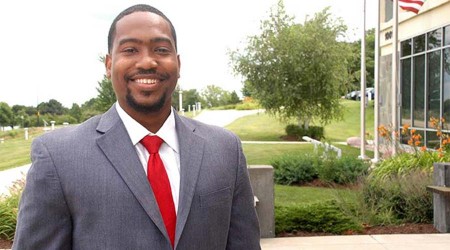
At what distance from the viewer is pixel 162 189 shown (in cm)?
169

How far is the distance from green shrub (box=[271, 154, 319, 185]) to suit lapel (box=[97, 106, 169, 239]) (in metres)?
10.2

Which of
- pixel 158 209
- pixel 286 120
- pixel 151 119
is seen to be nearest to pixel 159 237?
pixel 158 209

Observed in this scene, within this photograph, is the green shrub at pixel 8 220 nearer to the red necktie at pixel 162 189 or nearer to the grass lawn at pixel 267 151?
the red necktie at pixel 162 189

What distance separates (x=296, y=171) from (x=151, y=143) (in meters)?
10.2

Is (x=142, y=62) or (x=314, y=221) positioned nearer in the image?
(x=142, y=62)

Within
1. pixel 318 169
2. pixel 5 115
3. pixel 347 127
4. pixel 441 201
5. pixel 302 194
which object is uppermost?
pixel 5 115

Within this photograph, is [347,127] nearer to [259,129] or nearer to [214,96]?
[259,129]

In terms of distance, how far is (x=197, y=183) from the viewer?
67.6 inches

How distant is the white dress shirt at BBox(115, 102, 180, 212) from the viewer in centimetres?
174

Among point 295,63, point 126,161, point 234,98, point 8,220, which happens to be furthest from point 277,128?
point 234,98

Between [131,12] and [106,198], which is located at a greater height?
[131,12]

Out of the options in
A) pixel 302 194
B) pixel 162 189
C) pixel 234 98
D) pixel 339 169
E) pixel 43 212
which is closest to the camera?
pixel 43 212

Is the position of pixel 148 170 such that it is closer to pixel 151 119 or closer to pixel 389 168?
pixel 151 119

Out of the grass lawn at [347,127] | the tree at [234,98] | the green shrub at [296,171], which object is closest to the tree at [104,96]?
the grass lawn at [347,127]
